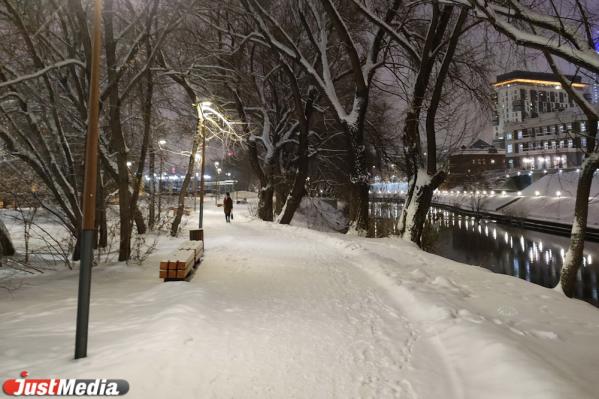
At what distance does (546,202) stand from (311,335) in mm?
45926

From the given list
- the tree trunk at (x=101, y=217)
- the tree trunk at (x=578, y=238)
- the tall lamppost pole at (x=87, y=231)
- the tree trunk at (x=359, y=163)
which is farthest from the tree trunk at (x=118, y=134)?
the tree trunk at (x=578, y=238)

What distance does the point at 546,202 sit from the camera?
43281 millimetres

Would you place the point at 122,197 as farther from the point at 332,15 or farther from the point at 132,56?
the point at 332,15

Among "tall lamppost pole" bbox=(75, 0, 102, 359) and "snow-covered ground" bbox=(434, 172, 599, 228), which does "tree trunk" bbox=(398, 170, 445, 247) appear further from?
"snow-covered ground" bbox=(434, 172, 599, 228)

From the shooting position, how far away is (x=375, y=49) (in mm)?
18234

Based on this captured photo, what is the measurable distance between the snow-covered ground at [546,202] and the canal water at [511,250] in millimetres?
3636

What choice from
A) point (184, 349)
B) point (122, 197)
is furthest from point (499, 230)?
point (184, 349)

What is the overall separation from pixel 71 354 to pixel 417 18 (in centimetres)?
1738

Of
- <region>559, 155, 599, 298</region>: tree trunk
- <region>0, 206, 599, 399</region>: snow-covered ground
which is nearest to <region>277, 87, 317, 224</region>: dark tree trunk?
<region>0, 206, 599, 399</region>: snow-covered ground

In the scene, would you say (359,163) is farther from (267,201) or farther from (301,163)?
(267,201)

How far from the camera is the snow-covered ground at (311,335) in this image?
13.5 feet

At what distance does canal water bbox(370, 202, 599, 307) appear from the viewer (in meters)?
19.7

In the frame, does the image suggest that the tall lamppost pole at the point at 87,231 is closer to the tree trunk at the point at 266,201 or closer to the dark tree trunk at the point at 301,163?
the dark tree trunk at the point at 301,163

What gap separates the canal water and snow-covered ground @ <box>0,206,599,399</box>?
1057 centimetres
